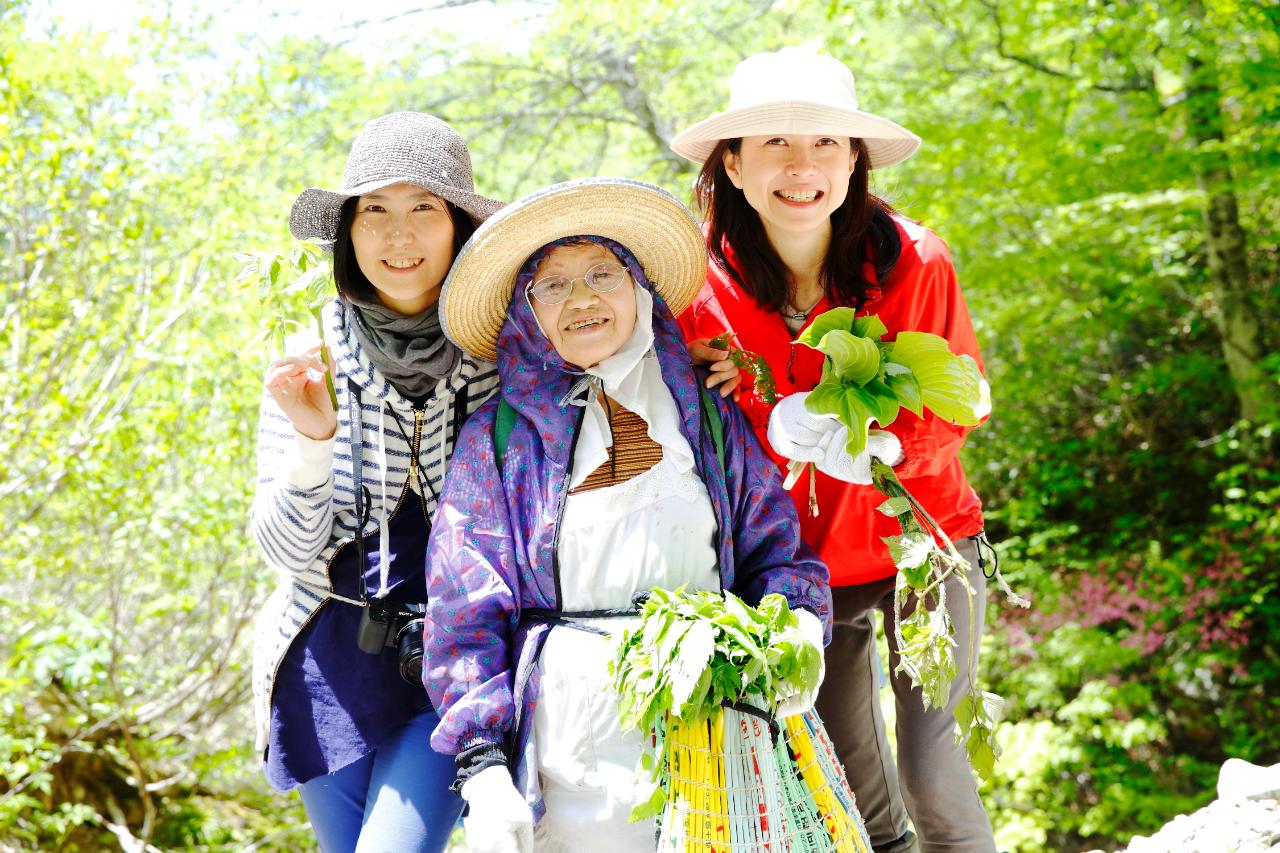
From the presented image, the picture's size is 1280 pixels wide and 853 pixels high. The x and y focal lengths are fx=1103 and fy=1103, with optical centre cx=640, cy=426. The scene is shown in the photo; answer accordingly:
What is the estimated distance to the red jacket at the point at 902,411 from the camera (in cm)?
223

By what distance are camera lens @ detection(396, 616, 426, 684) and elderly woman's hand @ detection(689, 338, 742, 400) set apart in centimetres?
73

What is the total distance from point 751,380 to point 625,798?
2.80 ft

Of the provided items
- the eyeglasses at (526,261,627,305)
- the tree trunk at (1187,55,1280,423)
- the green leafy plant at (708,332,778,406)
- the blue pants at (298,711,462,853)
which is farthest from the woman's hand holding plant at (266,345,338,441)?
the tree trunk at (1187,55,1280,423)

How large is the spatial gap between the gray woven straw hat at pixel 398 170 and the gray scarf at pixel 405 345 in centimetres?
18

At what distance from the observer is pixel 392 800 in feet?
6.87

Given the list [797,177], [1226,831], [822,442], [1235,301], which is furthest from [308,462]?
[1235,301]

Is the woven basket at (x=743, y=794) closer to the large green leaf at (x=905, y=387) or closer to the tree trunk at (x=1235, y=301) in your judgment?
the large green leaf at (x=905, y=387)

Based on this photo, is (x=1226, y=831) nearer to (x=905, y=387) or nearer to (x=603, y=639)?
(x=905, y=387)

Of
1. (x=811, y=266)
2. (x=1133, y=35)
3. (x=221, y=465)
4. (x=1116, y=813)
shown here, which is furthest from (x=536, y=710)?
(x=1116, y=813)

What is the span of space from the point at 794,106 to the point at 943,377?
24.4 inches

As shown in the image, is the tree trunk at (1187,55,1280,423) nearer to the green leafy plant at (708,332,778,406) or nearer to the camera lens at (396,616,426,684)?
the green leafy plant at (708,332,778,406)

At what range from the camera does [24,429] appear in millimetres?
4578

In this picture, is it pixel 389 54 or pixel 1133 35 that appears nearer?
pixel 1133 35

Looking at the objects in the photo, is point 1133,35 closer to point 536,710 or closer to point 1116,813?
point 1116,813
